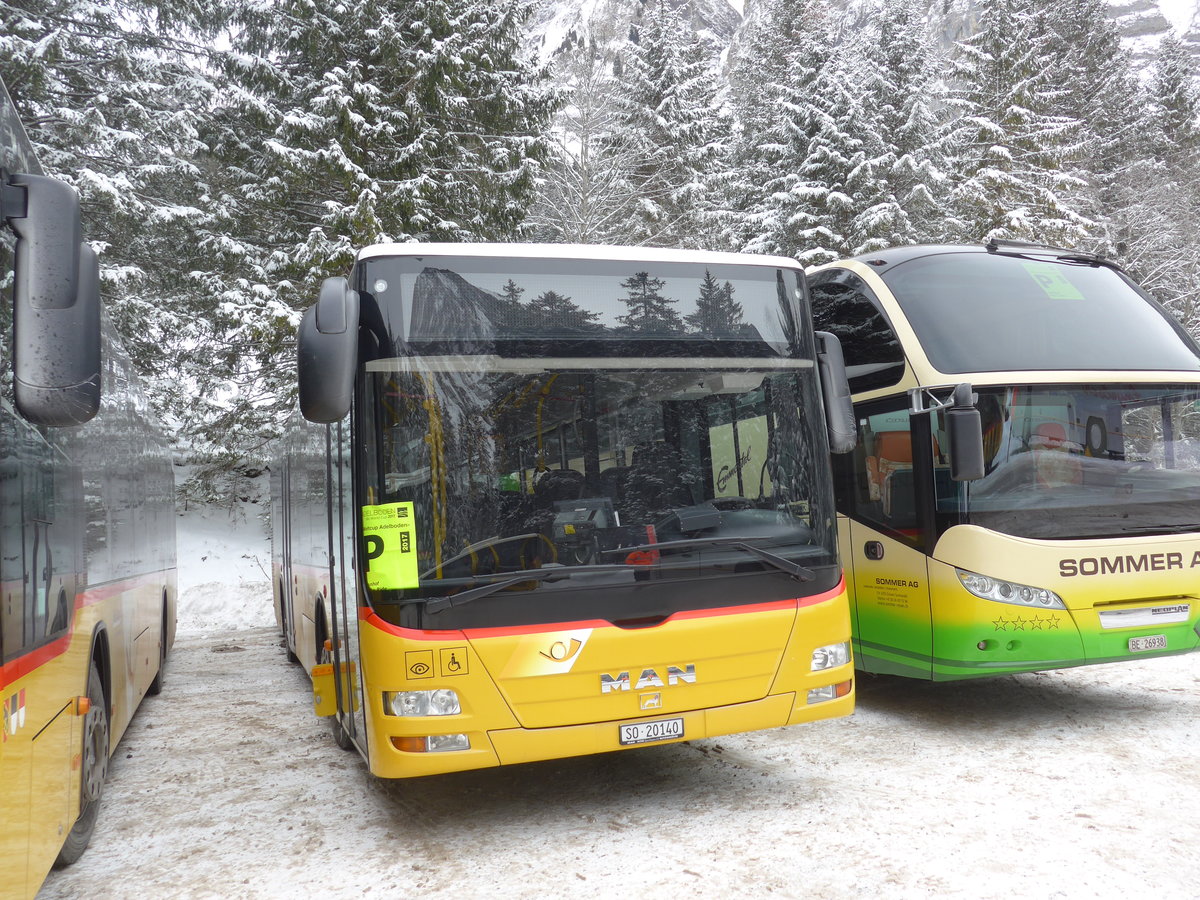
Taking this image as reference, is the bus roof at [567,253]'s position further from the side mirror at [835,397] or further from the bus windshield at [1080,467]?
the bus windshield at [1080,467]

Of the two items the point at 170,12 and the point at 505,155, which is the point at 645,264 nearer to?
the point at 505,155

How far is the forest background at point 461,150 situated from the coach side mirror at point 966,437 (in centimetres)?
1231

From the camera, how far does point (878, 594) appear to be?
7230 millimetres

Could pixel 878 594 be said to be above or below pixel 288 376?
below

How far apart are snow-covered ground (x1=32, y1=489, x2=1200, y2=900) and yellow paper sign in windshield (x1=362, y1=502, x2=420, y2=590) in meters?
1.35

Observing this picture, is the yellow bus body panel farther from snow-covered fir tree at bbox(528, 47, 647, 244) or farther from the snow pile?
snow-covered fir tree at bbox(528, 47, 647, 244)

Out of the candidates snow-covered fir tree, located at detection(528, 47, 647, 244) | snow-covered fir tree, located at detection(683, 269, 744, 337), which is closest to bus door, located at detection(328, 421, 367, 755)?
snow-covered fir tree, located at detection(683, 269, 744, 337)

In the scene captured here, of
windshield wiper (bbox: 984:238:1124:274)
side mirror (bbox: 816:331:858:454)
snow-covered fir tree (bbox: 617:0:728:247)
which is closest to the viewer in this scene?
side mirror (bbox: 816:331:858:454)

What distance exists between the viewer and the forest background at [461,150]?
16.0 metres

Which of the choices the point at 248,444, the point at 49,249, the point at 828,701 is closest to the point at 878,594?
the point at 828,701

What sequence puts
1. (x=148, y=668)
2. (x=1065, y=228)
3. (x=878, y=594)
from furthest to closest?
(x=1065, y=228)
(x=148, y=668)
(x=878, y=594)

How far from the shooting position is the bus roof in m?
4.73

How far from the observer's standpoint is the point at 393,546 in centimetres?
443

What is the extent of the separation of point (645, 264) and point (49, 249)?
2.98 metres
